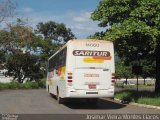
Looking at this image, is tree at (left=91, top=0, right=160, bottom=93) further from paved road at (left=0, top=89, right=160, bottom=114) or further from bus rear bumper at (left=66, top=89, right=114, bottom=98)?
bus rear bumper at (left=66, top=89, right=114, bottom=98)

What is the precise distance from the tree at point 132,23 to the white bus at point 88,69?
3.33 meters

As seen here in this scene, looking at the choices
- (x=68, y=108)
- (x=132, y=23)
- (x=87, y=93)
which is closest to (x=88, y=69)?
(x=87, y=93)

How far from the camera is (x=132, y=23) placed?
2611cm

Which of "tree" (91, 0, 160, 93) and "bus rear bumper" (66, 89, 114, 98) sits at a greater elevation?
"tree" (91, 0, 160, 93)

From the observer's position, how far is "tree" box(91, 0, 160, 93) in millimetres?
26047

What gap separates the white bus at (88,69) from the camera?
74.8 feet

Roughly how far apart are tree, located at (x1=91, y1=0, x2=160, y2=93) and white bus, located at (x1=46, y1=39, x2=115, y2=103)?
333 centimetres

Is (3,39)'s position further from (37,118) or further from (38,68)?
(37,118)

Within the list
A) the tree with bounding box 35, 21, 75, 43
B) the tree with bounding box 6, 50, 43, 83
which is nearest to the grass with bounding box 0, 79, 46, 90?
the tree with bounding box 6, 50, 43, 83

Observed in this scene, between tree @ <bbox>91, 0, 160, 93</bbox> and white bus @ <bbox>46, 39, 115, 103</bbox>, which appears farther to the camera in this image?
tree @ <bbox>91, 0, 160, 93</bbox>

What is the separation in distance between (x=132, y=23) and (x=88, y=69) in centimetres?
490

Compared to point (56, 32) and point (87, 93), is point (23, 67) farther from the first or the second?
point (87, 93)

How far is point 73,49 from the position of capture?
75.5 feet

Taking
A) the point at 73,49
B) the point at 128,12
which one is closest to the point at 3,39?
the point at 128,12
